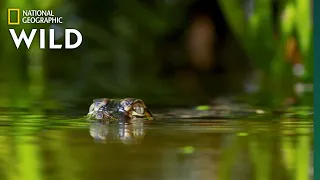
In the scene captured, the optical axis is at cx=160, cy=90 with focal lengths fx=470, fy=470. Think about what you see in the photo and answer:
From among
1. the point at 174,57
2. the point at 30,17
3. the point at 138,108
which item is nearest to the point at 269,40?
the point at 174,57

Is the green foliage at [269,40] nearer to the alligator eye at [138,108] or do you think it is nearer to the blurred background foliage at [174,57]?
the blurred background foliage at [174,57]

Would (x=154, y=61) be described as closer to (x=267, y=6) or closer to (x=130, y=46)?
(x=130, y=46)

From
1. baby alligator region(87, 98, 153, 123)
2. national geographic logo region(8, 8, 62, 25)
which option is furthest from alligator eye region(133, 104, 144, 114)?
national geographic logo region(8, 8, 62, 25)

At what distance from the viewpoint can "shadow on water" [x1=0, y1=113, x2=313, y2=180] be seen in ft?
2.63

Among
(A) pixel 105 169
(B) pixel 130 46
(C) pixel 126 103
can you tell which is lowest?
(A) pixel 105 169

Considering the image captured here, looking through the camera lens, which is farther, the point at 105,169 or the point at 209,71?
the point at 209,71

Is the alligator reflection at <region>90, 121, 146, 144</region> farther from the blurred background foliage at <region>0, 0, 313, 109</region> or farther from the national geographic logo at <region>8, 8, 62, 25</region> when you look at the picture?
the national geographic logo at <region>8, 8, 62, 25</region>

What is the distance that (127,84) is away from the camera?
98cm

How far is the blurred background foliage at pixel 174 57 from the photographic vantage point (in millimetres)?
973

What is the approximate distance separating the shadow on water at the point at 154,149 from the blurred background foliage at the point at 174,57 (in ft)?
0.20

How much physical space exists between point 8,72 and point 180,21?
0.37 m

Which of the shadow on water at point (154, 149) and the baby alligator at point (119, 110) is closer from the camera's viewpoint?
the shadow on water at point (154, 149)

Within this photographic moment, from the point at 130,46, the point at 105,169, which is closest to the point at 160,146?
the point at 105,169

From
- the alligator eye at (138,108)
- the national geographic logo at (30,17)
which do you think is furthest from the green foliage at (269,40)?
the national geographic logo at (30,17)
